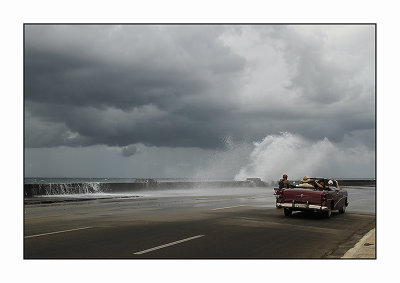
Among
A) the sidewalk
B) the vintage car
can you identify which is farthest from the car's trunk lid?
the sidewalk

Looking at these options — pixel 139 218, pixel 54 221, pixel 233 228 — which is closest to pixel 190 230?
pixel 233 228

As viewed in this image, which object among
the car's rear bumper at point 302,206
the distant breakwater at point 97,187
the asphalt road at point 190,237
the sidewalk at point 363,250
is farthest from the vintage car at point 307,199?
the distant breakwater at point 97,187

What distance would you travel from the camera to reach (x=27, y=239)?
961 cm

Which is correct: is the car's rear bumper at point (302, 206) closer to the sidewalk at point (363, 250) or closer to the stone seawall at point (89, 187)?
the sidewalk at point (363, 250)

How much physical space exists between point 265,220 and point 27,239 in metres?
7.82

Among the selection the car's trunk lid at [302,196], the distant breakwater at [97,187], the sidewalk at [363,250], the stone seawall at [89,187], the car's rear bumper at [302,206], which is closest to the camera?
the sidewalk at [363,250]

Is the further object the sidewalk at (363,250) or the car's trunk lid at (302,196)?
the car's trunk lid at (302,196)

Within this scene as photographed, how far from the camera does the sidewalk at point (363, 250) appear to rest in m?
8.06

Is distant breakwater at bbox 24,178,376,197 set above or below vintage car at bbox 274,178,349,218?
below

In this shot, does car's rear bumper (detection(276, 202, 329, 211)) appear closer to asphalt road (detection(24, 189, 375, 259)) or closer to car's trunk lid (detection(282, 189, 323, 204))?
car's trunk lid (detection(282, 189, 323, 204))

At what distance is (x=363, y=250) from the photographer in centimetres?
868

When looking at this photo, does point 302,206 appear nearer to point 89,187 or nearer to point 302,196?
point 302,196

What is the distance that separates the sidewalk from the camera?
806 centimetres

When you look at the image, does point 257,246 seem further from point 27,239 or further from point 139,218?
point 139,218
